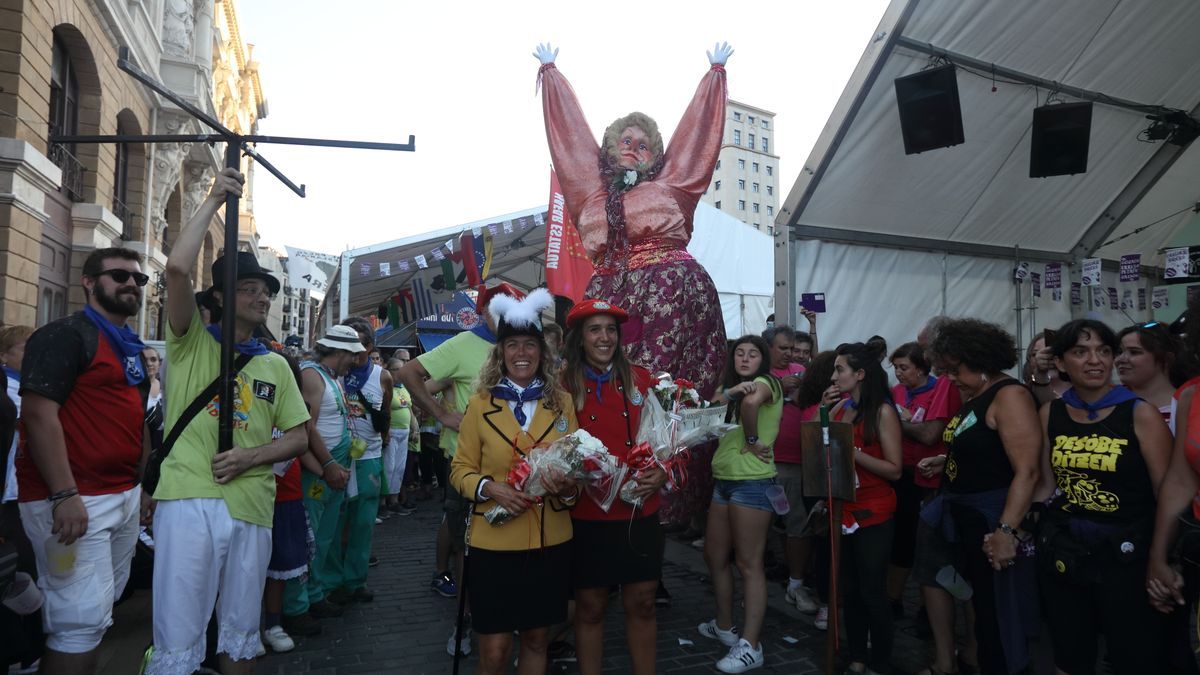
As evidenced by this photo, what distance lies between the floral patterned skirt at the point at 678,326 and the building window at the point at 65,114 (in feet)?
37.8

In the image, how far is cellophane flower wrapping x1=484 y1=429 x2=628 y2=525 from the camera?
2773 millimetres

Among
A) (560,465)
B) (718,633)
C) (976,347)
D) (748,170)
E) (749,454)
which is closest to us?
(560,465)

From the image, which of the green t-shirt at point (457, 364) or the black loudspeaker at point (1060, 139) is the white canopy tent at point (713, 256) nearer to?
the black loudspeaker at point (1060, 139)

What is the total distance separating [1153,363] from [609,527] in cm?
298

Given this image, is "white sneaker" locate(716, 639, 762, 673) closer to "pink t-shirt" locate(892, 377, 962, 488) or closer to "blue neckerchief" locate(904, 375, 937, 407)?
"pink t-shirt" locate(892, 377, 962, 488)

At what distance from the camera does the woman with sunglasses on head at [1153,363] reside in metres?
3.77

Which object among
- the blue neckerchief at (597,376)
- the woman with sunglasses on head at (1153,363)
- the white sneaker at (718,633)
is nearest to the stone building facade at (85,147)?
the blue neckerchief at (597,376)

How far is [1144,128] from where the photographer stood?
885 centimetres

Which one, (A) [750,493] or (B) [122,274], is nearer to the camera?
(B) [122,274]

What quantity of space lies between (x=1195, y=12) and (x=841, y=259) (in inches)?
176

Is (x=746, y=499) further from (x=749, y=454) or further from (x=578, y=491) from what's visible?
(x=578, y=491)

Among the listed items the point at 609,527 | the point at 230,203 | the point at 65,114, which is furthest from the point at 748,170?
the point at 230,203

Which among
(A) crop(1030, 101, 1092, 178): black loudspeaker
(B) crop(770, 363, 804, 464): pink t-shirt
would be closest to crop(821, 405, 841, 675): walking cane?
(B) crop(770, 363, 804, 464): pink t-shirt

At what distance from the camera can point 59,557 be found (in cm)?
301
